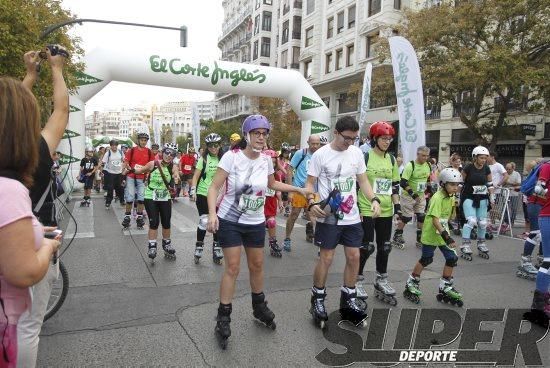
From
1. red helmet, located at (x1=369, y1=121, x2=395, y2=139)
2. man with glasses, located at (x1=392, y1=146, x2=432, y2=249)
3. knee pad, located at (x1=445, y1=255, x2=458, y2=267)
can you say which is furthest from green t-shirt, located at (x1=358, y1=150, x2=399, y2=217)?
man with glasses, located at (x1=392, y1=146, x2=432, y2=249)

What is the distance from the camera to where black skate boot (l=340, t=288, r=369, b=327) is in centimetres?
408

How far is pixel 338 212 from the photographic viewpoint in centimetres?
404

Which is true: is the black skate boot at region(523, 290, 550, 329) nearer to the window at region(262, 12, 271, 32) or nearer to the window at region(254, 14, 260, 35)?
the window at region(262, 12, 271, 32)

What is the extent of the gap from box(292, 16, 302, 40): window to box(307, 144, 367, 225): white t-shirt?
143 ft

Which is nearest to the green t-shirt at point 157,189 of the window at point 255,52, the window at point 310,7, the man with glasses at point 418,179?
the man with glasses at point 418,179

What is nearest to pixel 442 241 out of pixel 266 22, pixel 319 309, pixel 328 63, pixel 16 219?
pixel 319 309

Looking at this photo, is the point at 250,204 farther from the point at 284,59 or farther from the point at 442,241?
the point at 284,59

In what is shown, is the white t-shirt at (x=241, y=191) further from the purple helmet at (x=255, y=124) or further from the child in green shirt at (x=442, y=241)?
the child in green shirt at (x=442, y=241)

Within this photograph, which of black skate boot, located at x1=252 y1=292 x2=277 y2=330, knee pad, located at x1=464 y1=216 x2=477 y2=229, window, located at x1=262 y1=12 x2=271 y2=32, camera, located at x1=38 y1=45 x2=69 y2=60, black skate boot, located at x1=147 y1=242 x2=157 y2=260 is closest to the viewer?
camera, located at x1=38 y1=45 x2=69 y2=60

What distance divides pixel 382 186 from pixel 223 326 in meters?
2.41

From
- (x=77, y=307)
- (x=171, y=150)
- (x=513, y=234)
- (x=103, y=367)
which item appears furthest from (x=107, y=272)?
(x=513, y=234)

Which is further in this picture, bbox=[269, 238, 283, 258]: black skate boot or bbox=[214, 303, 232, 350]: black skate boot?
bbox=[269, 238, 283, 258]: black skate boot

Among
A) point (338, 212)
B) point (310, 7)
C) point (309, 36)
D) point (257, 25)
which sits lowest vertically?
point (338, 212)

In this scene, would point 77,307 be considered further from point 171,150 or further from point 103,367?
point 171,150
